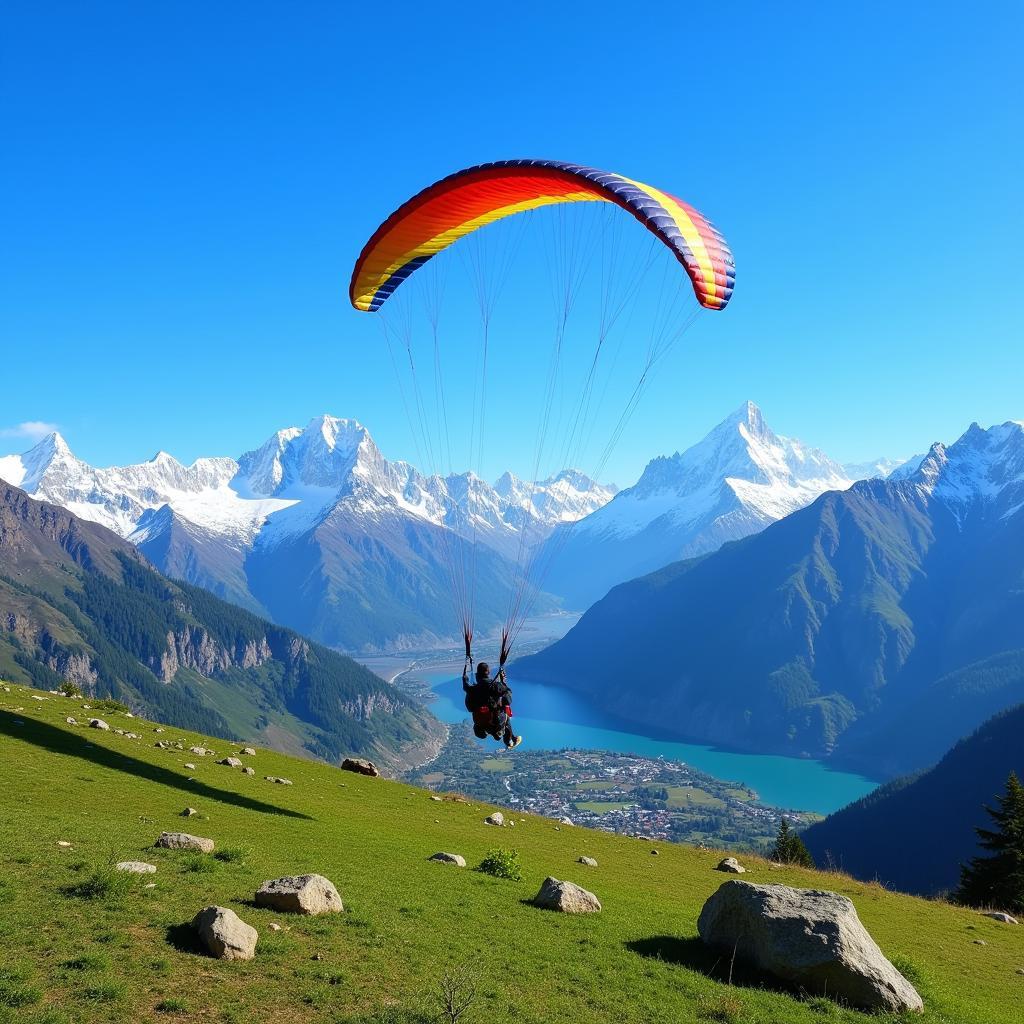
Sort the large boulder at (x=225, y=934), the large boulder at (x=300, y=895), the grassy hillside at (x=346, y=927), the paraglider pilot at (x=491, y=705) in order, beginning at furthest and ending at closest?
the paraglider pilot at (x=491, y=705), the large boulder at (x=300, y=895), the large boulder at (x=225, y=934), the grassy hillside at (x=346, y=927)

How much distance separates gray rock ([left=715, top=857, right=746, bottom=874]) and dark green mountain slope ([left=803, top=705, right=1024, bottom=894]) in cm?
14443

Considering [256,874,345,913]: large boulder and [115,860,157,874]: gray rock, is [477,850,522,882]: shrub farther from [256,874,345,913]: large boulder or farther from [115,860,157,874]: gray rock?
[115,860,157,874]: gray rock

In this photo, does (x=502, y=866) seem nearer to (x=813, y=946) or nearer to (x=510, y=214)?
(x=813, y=946)

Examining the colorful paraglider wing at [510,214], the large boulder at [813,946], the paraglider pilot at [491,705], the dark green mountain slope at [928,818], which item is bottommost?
the dark green mountain slope at [928,818]

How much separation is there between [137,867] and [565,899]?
26.0 ft

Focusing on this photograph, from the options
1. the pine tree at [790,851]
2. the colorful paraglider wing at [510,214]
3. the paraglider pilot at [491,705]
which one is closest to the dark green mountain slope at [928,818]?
the pine tree at [790,851]

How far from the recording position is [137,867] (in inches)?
496

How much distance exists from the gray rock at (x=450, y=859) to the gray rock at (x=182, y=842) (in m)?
5.85

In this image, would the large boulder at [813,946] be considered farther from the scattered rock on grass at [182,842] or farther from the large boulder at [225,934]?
the scattered rock on grass at [182,842]

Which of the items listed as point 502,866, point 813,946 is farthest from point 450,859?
point 813,946

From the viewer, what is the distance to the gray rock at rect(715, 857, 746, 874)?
988 inches

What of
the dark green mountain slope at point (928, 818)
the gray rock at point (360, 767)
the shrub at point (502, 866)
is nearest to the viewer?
the shrub at point (502, 866)

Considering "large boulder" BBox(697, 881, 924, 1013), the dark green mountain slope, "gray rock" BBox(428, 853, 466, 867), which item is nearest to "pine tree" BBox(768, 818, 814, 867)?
"gray rock" BBox(428, 853, 466, 867)

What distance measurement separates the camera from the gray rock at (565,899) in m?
15.1
